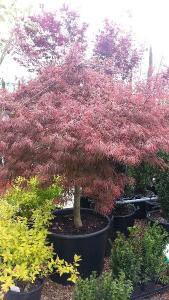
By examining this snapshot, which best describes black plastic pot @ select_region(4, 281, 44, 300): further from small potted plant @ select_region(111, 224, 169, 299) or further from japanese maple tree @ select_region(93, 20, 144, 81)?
japanese maple tree @ select_region(93, 20, 144, 81)

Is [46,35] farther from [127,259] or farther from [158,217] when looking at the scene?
[127,259]

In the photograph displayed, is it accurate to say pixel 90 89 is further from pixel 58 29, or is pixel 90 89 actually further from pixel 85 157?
pixel 58 29

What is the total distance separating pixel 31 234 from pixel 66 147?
0.77 meters

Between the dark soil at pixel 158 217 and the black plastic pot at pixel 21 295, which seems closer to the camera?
the black plastic pot at pixel 21 295

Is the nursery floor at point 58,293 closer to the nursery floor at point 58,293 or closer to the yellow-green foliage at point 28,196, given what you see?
the nursery floor at point 58,293

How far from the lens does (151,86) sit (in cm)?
324

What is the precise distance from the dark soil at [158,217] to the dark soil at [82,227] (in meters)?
0.82

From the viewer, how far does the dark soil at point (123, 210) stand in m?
4.03

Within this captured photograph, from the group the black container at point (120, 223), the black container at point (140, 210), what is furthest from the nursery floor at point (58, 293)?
the black container at point (140, 210)

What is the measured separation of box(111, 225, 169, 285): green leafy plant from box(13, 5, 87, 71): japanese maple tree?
366cm

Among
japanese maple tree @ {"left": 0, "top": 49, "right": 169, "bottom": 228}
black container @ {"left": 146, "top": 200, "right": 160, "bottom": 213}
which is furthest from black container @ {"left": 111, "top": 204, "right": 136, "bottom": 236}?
japanese maple tree @ {"left": 0, "top": 49, "right": 169, "bottom": 228}

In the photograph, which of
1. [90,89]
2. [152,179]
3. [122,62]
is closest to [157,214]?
[152,179]

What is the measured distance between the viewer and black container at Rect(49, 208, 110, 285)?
10.0 ft

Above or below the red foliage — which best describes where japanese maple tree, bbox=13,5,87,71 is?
above
